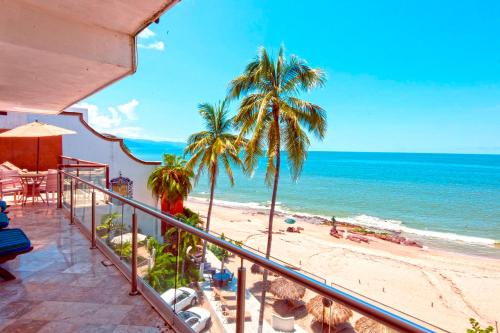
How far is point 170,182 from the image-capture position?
15188 millimetres

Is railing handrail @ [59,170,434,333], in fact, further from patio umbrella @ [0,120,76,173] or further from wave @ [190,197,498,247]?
wave @ [190,197,498,247]

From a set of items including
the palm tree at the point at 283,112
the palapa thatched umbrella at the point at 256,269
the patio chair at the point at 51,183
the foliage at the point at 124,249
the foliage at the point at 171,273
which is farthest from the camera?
the palm tree at the point at 283,112

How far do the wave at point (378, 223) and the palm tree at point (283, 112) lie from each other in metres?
21.6

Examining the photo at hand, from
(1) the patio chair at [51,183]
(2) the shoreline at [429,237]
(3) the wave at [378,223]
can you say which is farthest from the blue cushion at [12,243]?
(3) the wave at [378,223]

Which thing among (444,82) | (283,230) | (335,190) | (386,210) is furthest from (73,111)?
(444,82)

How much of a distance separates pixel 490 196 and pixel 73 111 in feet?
200

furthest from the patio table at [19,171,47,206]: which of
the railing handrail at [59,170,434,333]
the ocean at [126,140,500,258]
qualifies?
the ocean at [126,140,500,258]

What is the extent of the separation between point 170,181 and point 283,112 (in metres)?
7.08

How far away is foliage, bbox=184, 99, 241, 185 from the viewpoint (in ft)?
54.0

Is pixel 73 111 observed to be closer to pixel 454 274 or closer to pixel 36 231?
pixel 36 231

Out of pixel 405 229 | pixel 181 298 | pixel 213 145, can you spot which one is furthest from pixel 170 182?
pixel 405 229

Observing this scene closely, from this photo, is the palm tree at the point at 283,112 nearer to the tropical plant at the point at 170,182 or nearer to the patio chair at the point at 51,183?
the tropical plant at the point at 170,182

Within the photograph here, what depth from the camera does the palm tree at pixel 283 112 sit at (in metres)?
13.2

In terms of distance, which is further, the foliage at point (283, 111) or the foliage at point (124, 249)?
the foliage at point (283, 111)
